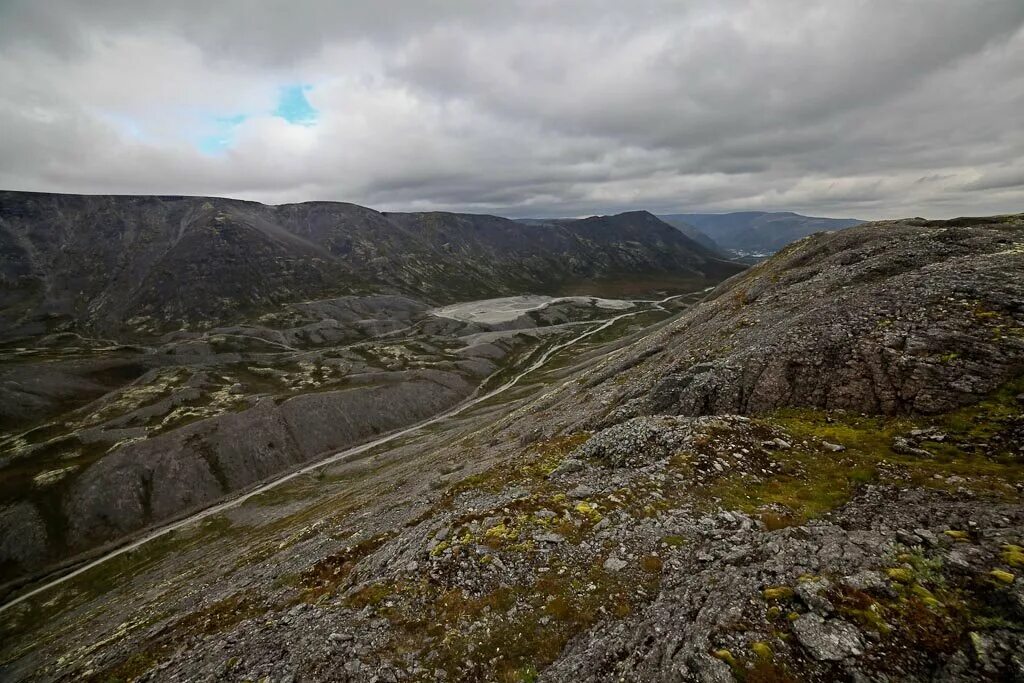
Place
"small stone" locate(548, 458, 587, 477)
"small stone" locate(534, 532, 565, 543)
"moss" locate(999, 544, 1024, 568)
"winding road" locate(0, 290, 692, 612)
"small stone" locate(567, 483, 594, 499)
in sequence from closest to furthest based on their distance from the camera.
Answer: "moss" locate(999, 544, 1024, 568), "small stone" locate(534, 532, 565, 543), "small stone" locate(567, 483, 594, 499), "small stone" locate(548, 458, 587, 477), "winding road" locate(0, 290, 692, 612)

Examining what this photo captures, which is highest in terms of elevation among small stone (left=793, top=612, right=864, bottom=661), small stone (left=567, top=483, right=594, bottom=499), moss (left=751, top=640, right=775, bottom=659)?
small stone (left=793, top=612, right=864, bottom=661)

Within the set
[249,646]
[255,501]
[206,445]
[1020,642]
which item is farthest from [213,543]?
[1020,642]

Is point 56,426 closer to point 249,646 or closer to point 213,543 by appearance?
point 213,543

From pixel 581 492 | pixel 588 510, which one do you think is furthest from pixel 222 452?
pixel 588 510

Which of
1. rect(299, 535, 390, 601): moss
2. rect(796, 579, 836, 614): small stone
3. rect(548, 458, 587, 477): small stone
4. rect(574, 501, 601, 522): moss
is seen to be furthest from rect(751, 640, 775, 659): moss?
rect(299, 535, 390, 601): moss

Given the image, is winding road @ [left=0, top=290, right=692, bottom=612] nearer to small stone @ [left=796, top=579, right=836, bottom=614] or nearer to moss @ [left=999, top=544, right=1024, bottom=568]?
small stone @ [left=796, top=579, right=836, bottom=614]

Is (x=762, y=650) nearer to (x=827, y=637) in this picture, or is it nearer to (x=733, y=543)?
(x=827, y=637)

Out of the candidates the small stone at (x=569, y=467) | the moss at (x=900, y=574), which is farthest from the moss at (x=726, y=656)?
the small stone at (x=569, y=467)

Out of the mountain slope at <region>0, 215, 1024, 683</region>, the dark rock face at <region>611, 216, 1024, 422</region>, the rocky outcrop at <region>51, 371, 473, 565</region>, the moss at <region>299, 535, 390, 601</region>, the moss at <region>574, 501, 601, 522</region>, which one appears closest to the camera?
the mountain slope at <region>0, 215, 1024, 683</region>

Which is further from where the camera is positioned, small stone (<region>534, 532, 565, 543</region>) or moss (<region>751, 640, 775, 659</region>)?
small stone (<region>534, 532, 565, 543</region>)
